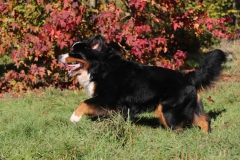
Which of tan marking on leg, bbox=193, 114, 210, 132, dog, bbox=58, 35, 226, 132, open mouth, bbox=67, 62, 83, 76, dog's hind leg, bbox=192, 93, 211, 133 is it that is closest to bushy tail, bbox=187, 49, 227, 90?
dog, bbox=58, 35, 226, 132

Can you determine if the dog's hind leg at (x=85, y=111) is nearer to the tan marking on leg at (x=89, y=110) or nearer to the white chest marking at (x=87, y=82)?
the tan marking on leg at (x=89, y=110)

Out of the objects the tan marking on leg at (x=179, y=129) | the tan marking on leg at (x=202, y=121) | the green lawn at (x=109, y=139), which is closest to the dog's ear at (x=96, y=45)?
the green lawn at (x=109, y=139)

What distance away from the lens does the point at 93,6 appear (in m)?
9.60

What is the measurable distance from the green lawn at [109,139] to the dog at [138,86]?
9.4 inches

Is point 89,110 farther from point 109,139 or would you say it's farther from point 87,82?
point 109,139

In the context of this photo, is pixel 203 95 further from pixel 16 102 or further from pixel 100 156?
pixel 100 156

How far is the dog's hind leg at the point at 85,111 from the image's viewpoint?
5461mm

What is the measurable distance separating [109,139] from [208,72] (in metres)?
1.97

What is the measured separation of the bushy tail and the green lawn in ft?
2.38

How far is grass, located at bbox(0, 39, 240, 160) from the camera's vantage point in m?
4.30

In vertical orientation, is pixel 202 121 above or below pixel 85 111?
below

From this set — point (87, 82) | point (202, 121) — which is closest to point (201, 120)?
point (202, 121)

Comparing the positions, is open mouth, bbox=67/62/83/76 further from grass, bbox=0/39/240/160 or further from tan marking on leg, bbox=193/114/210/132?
tan marking on leg, bbox=193/114/210/132

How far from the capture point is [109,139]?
15.4 feet
